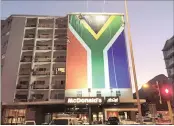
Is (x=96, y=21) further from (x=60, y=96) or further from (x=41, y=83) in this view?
(x=41, y=83)

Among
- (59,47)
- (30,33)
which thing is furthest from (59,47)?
(30,33)

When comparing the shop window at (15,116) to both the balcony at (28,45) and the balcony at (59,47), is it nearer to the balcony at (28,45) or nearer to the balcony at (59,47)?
the balcony at (28,45)

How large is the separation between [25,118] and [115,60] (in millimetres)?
18282

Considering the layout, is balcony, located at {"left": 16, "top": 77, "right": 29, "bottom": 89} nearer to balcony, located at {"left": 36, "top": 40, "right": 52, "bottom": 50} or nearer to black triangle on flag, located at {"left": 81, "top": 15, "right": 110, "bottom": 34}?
balcony, located at {"left": 36, "top": 40, "right": 52, "bottom": 50}

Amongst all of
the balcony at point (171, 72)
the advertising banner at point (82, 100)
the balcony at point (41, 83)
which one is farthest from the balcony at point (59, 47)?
the balcony at point (171, 72)

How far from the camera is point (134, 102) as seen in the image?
32.8 m

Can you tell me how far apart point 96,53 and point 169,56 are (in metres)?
36.6

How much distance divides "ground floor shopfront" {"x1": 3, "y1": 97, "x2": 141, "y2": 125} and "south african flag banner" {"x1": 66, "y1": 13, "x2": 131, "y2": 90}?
3448mm

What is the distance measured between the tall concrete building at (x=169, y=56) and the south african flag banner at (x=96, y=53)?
1148 inches

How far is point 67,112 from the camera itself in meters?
34.6

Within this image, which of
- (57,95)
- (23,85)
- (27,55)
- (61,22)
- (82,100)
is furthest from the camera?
(61,22)

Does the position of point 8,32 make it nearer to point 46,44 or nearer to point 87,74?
point 46,44

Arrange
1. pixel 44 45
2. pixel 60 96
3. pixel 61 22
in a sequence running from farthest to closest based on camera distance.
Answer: pixel 61 22 < pixel 44 45 < pixel 60 96

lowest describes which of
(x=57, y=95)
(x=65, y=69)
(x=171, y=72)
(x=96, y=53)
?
(x=57, y=95)
